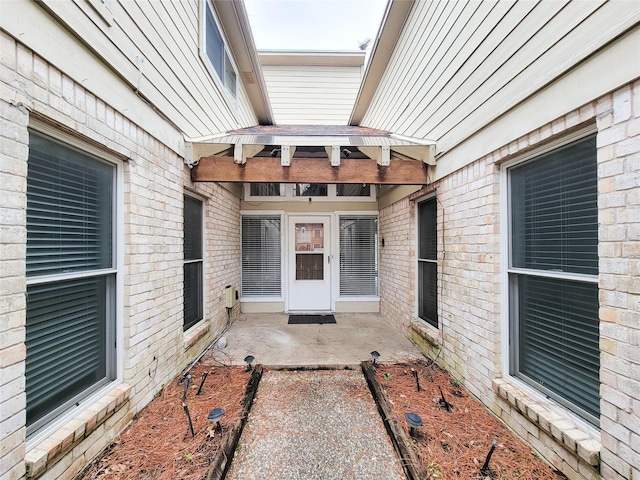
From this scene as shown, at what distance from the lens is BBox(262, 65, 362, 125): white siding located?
7.21 m

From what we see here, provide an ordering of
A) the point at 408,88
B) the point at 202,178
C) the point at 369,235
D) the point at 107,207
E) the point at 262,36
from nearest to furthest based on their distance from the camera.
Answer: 1. the point at 107,207
2. the point at 202,178
3. the point at 408,88
4. the point at 369,235
5. the point at 262,36

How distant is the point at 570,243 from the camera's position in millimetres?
1769

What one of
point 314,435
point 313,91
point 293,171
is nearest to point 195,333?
point 314,435

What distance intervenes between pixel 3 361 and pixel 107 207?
1.16 m

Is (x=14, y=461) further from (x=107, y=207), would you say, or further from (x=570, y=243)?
(x=570, y=243)

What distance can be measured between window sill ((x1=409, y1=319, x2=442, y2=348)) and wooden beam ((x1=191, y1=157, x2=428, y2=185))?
1.88 meters

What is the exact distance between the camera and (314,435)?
2.07 meters

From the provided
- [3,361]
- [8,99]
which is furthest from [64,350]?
[8,99]

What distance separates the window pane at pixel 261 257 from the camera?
5.64 metres

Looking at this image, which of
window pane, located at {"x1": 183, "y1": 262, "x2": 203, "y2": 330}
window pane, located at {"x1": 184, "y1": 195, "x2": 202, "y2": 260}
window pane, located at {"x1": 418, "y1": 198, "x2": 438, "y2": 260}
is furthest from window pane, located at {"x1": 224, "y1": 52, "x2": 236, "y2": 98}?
window pane, located at {"x1": 418, "y1": 198, "x2": 438, "y2": 260}

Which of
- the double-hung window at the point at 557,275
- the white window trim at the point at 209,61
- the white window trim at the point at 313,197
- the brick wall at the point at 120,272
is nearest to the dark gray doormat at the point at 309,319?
the brick wall at the point at 120,272

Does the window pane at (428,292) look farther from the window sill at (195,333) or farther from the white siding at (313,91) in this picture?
the white siding at (313,91)

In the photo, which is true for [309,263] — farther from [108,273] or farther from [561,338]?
[561,338]

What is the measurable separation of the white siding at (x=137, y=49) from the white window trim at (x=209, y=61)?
76mm
